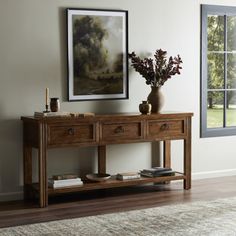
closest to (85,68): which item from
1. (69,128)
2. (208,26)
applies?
(69,128)

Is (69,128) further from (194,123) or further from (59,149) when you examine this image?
(194,123)

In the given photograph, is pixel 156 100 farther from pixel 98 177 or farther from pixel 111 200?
pixel 111 200

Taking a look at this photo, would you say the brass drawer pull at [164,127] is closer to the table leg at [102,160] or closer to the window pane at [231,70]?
the table leg at [102,160]

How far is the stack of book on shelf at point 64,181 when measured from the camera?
515cm

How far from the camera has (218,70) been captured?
6.57m

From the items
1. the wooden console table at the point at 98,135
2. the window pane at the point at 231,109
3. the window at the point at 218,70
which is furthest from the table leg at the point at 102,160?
Result: the window pane at the point at 231,109

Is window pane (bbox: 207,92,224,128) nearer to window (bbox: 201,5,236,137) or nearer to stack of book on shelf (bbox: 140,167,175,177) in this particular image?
window (bbox: 201,5,236,137)

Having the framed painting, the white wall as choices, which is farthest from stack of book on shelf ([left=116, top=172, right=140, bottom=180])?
the framed painting

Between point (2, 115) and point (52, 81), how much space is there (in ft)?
1.95

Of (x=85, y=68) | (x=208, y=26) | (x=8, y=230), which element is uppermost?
(x=208, y=26)

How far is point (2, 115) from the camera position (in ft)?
17.3

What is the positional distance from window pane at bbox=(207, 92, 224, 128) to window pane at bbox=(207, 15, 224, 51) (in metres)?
0.53

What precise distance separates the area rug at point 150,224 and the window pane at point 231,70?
7.07ft

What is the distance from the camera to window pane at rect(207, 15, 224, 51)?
6461 mm
